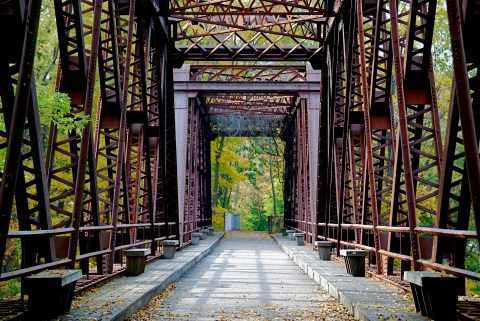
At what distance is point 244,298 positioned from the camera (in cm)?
934

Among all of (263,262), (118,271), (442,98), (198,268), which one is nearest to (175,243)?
(198,268)

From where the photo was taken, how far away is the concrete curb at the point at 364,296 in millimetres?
6203

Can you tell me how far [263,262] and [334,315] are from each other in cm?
998

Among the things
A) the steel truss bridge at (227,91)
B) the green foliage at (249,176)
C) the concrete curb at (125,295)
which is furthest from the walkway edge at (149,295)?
the green foliage at (249,176)

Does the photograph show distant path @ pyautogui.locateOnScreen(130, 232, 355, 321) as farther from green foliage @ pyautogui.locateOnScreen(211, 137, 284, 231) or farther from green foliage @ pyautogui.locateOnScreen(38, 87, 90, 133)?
green foliage @ pyautogui.locateOnScreen(211, 137, 284, 231)

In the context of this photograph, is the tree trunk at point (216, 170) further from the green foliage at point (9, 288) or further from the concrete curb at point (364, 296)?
the concrete curb at point (364, 296)

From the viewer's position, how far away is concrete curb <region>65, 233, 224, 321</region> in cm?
628

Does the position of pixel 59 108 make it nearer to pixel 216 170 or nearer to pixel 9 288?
pixel 9 288

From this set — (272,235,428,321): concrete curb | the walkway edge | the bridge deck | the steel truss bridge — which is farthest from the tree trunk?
(272,235,428,321): concrete curb

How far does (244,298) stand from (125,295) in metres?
2.34

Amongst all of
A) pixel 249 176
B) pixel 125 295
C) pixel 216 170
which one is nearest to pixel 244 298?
pixel 125 295

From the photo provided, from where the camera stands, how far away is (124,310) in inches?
261

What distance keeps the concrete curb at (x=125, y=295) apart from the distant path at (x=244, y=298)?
0.18 m

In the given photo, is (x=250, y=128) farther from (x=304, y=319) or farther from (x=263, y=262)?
(x=304, y=319)
